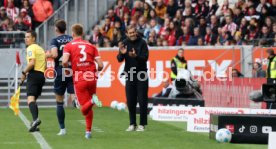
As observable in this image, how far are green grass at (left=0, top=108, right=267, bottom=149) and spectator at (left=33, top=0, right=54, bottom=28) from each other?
10.8m

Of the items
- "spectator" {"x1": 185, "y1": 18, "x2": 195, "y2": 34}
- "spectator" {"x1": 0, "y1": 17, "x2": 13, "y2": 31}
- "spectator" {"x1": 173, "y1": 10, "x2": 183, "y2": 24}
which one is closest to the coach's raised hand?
"spectator" {"x1": 185, "y1": 18, "x2": 195, "y2": 34}

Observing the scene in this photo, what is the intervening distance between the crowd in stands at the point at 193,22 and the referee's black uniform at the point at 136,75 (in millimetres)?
9319

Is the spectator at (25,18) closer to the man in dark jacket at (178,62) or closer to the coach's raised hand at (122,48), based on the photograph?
the man in dark jacket at (178,62)

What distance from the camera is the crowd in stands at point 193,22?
2798cm

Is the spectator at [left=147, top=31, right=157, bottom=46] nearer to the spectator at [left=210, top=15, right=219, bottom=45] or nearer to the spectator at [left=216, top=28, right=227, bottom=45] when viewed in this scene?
the spectator at [left=210, top=15, right=219, bottom=45]

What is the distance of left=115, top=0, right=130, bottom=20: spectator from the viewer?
32.2m

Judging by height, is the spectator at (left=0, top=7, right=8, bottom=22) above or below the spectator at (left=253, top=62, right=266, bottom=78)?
above

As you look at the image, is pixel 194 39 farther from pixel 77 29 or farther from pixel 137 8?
pixel 77 29

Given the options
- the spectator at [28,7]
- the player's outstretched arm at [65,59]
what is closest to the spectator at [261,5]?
the spectator at [28,7]

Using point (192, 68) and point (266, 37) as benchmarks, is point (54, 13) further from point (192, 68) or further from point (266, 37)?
point (266, 37)

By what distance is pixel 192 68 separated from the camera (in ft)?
93.3

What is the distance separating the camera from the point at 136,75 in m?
18.0

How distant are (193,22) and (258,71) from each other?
4512mm

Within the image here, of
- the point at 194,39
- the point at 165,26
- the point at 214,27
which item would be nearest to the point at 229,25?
the point at 214,27
